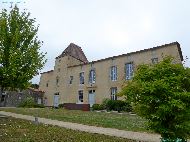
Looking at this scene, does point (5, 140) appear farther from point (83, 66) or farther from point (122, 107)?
point (83, 66)

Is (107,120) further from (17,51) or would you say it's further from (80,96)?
(80,96)

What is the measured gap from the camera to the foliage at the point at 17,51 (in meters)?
17.2

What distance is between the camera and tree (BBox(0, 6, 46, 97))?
17.2 metres

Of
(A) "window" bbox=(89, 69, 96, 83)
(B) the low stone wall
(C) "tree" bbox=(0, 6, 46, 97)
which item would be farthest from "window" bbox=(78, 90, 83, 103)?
(C) "tree" bbox=(0, 6, 46, 97)

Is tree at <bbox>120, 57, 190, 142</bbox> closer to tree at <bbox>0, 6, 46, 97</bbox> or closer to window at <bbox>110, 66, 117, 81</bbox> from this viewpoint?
tree at <bbox>0, 6, 46, 97</bbox>

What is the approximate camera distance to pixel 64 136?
13180mm

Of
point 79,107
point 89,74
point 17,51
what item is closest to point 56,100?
point 89,74

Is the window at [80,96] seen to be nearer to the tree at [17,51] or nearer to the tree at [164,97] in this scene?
the tree at [17,51]

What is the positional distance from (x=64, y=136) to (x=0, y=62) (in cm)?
667

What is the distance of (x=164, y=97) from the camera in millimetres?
10094

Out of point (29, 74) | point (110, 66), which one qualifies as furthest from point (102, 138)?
point (110, 66)

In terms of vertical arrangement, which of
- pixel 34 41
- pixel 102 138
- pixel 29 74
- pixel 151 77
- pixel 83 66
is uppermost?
pixel 83 66

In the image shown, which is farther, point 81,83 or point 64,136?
point 81,83

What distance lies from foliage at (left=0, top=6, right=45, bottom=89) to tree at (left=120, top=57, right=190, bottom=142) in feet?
28.1
